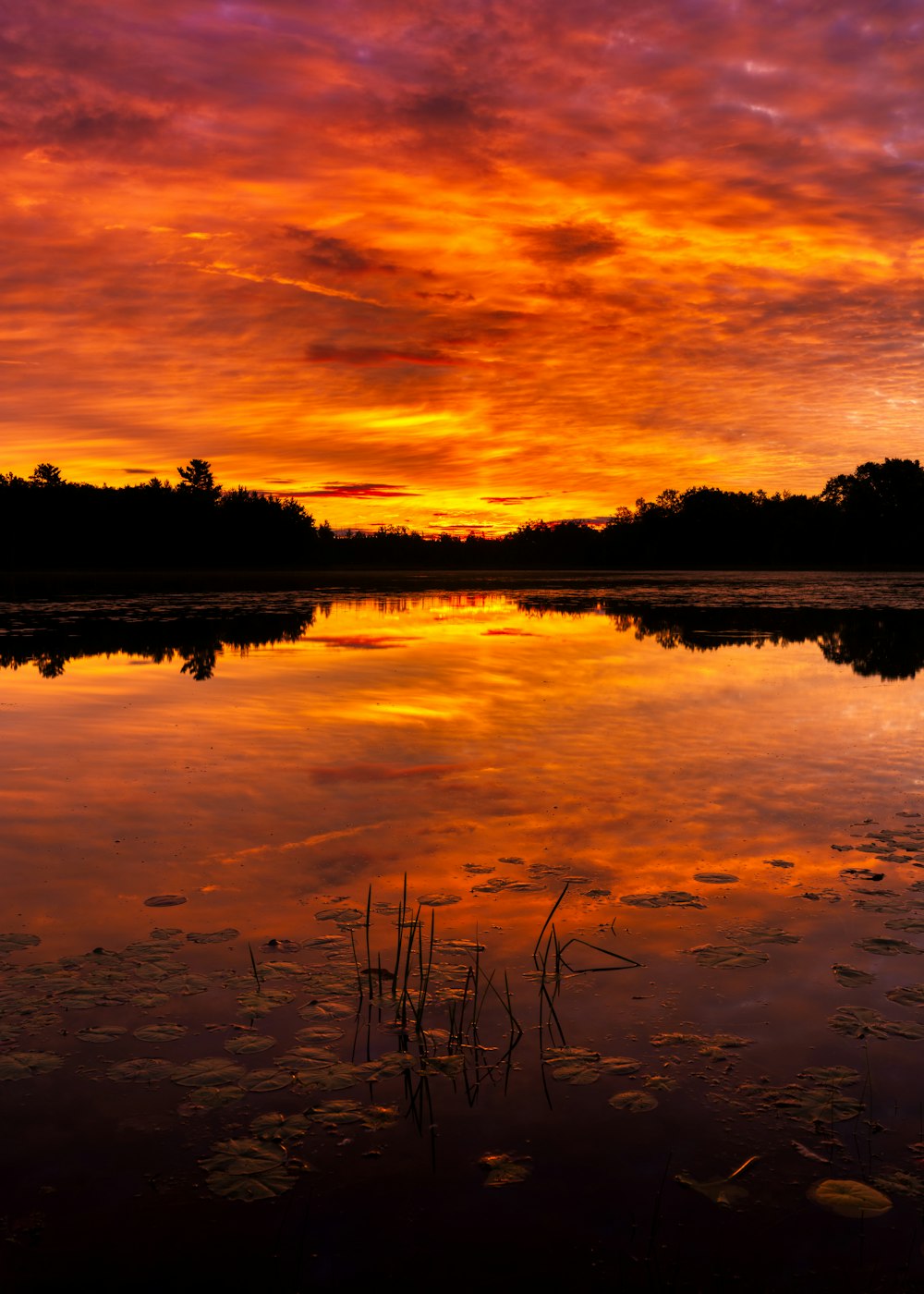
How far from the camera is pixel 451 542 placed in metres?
158

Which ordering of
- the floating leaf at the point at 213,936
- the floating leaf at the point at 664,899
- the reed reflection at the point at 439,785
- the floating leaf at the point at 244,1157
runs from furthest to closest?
1. the reed reflection at the point at 439,785
2. the floating leaf at the point at 664,899
3. the floating leaf at the point at 213,936
4. the floating leaf at the point at 244,1157

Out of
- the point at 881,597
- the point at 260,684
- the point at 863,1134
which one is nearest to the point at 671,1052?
the point at 863,1134

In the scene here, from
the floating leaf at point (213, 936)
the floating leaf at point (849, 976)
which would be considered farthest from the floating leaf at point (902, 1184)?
the floating leaf at point (213, 936)

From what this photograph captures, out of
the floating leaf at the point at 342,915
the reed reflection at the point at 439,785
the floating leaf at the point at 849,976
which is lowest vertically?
the floating leaf at the point at 849,976

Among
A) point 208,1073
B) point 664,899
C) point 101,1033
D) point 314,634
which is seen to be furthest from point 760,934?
point 314,634

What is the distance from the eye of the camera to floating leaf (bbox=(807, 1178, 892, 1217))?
3318 millimetres

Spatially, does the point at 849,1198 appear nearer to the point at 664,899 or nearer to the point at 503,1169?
the point at 503,1169

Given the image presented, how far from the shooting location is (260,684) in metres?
15.7

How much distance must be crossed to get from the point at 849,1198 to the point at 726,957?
1935mm

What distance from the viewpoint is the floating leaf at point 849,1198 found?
10.9ft

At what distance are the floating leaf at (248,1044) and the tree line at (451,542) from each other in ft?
349

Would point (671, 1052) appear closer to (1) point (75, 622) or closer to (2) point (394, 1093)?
(2) point (394, 1093)

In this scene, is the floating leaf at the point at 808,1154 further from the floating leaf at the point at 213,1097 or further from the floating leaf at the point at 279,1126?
the floating leaf at the point at 213,1097

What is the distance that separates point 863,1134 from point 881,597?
45196mm
